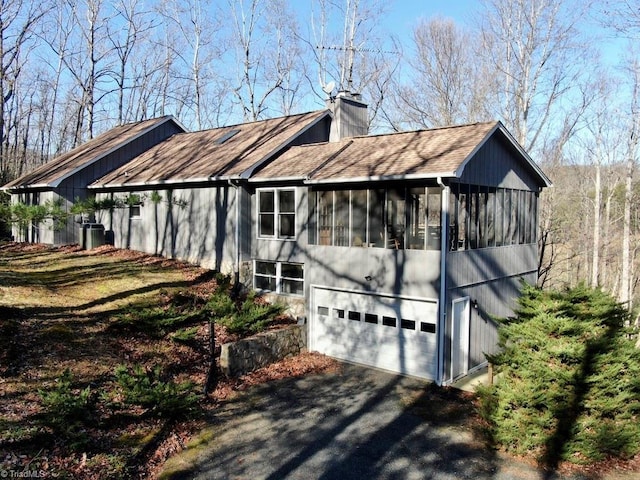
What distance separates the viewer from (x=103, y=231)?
72.4ft

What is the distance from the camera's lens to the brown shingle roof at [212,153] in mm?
17297

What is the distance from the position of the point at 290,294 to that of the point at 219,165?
5.66 meters

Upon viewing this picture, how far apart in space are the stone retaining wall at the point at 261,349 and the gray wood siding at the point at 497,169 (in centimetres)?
641

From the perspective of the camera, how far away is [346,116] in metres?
18.0

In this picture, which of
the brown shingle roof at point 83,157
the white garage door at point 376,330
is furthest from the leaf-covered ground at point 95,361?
the brown shingle roof at point 83,157

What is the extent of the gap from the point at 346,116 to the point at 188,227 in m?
7.38

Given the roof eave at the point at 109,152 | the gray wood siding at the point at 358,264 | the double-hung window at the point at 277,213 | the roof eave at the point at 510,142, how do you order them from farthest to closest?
the roof eave at the point at 109,152 < the double-hung window at the point at 277,213 < the gray wood siding at the point at 358,264 < the roof eave at the point at 510,142

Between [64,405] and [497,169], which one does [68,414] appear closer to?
[64,405]

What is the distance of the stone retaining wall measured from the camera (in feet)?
38.6

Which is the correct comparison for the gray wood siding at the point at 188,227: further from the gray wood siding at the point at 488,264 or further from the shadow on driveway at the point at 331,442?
the gray wood siding at the point at 488,264

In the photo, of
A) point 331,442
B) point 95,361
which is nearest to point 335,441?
point 331,442

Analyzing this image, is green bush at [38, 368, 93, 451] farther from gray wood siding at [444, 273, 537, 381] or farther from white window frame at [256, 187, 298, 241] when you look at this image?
white window frame at [256, 187, 298, 241]

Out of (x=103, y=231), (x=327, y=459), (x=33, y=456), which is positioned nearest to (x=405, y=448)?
(x=327, y=459)
